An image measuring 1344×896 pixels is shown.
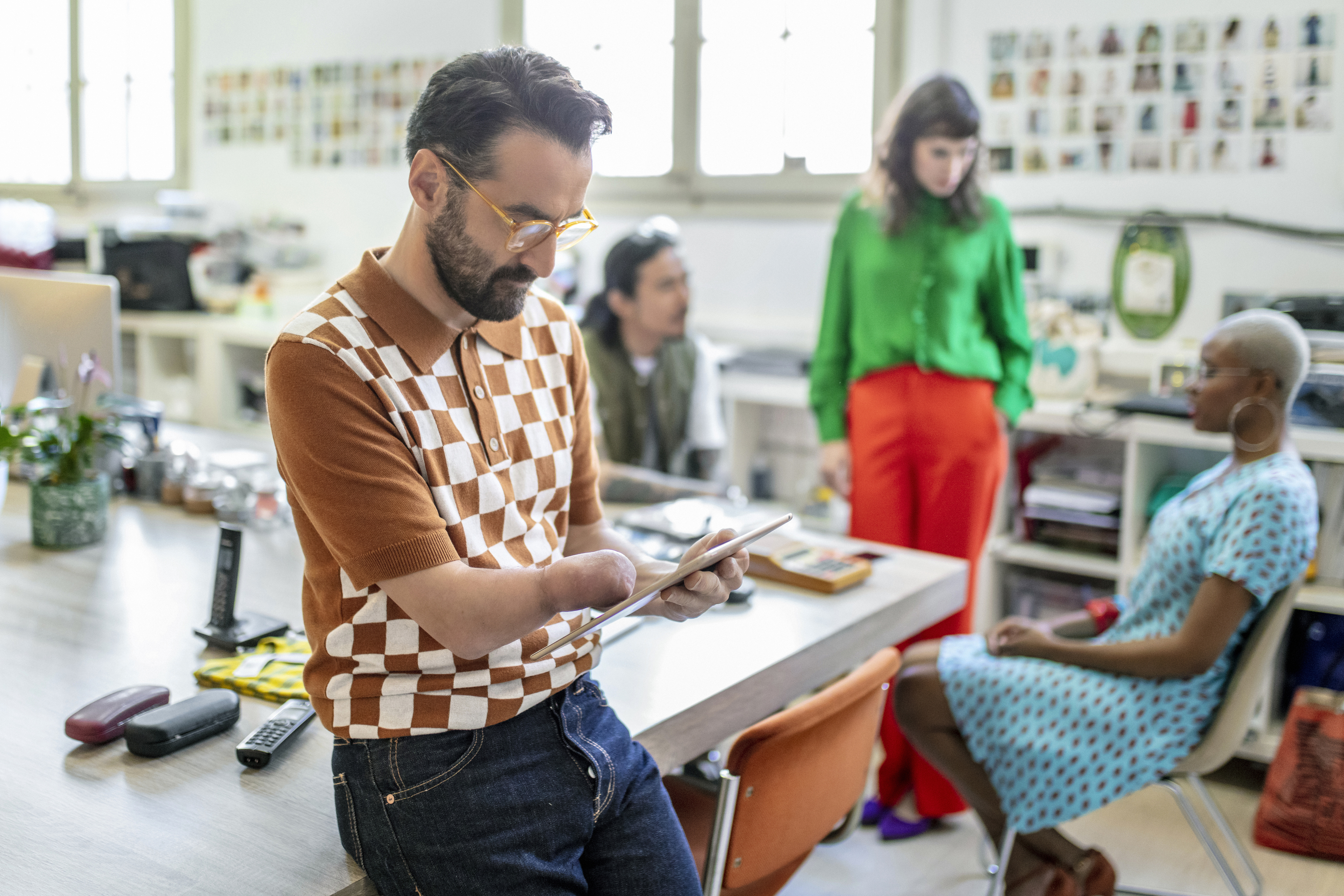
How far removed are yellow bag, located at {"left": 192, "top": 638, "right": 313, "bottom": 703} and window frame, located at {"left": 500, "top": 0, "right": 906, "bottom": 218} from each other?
108 inches

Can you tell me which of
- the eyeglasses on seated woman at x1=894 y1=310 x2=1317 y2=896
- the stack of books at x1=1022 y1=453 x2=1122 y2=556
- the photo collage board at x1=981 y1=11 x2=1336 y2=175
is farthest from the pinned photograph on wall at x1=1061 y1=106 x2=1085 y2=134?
the eyeglasses on seated woman at x1=894 y1=310 x2=1317 y2=896

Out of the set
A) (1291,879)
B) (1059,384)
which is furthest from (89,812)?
(1059,384)

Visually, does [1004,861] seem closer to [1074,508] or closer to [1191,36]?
[1074,508]

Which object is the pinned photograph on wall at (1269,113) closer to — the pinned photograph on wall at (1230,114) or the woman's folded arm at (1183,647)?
Answer: the pinned photograph on wall at (1230,114)

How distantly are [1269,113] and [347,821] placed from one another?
301 centimetres

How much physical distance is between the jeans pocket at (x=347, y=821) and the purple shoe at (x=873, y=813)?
5.72 feet

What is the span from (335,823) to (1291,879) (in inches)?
84.6

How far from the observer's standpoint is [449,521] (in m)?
1.13

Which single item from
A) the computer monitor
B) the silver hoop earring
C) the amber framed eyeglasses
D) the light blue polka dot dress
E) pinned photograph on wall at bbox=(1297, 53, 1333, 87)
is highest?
pinned photograph on wall at bbox=(1297, 53, 1333, 87)

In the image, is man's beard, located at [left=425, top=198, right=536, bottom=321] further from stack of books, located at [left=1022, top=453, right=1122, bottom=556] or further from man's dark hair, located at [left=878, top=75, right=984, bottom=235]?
stack of books, located at [left=1022, top=453, right=1122, bottom=556]

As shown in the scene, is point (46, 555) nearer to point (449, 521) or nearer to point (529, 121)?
point (449, 521)

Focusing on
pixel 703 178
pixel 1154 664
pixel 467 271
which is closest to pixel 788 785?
pixel 467 271

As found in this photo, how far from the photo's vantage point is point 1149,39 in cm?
317

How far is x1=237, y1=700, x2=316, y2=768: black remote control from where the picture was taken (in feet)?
4.09
